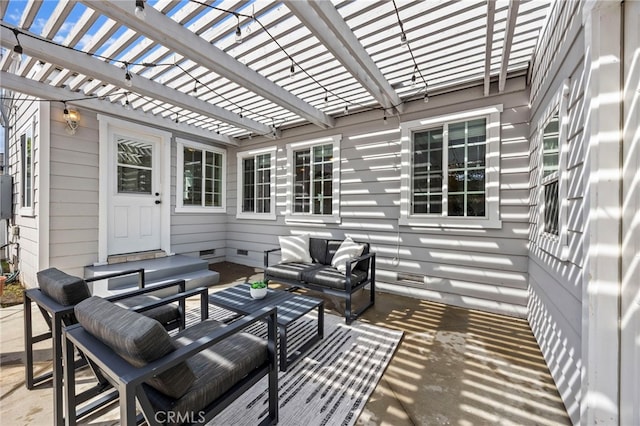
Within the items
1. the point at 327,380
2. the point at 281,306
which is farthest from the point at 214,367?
the point at 281,306

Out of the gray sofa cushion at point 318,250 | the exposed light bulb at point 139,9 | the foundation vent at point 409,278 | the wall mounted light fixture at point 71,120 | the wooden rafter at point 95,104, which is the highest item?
the wooden rafter at point 95,104

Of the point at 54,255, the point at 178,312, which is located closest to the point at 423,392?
the point at 178,312

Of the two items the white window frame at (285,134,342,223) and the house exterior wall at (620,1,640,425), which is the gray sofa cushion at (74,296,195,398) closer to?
the house exterior wall at (620,1,640,425)

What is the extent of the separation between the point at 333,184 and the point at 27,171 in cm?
491

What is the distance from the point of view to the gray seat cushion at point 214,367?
1.19m

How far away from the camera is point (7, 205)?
472 cm

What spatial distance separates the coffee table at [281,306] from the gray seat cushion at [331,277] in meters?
0.55

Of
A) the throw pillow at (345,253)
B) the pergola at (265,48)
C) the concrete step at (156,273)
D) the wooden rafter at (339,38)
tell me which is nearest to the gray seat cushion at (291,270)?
the throw pillow at (345,253)

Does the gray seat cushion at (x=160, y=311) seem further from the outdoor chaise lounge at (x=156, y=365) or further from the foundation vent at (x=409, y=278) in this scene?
the foundation vent at (x=409, y=278)

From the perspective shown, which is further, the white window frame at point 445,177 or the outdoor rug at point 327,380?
the white window frame at point 445,177

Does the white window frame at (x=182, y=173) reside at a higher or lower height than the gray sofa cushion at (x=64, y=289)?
higher

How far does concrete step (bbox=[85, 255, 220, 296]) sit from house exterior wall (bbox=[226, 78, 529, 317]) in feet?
5.28

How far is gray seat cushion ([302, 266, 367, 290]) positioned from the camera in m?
3.09

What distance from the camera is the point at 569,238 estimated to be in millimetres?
1748
